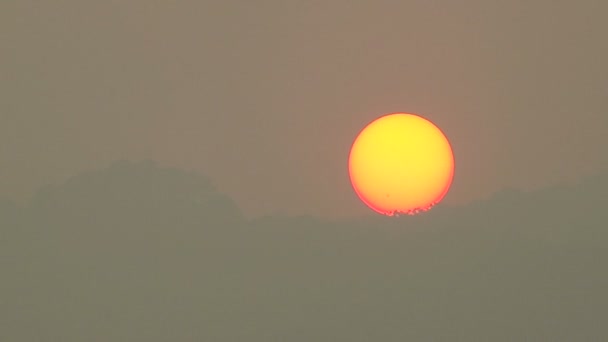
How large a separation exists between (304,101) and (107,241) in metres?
0.89

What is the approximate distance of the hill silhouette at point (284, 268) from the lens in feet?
10.4

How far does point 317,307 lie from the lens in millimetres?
3227

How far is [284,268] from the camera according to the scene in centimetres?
325

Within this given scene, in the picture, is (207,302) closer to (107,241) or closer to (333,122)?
(107,241)

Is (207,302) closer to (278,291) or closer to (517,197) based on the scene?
(278,291)

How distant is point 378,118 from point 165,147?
2.63ft

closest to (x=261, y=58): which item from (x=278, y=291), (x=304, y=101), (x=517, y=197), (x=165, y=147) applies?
(x=304, y=101)

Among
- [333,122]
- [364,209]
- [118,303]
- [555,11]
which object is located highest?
[555,11]

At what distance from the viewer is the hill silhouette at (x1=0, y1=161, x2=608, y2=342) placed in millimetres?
3176

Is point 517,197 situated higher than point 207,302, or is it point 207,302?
point 517,197

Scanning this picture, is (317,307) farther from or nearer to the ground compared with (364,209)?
nearer to the ground

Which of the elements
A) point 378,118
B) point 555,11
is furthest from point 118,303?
point 555,11

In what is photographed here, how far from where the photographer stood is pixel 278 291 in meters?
3.23

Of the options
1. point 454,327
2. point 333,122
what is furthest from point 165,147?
point 454,327
